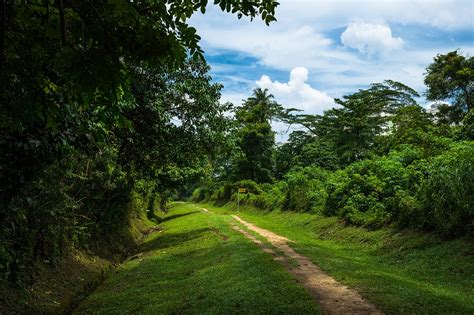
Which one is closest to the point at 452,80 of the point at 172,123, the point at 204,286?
the point at 172,123

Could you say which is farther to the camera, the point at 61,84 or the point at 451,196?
the point at 451,196

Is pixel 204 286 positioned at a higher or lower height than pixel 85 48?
lower

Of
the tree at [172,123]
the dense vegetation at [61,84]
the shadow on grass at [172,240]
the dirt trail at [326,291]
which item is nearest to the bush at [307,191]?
the shadow on grass at [172,240]

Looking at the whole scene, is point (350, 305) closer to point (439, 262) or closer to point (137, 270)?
point (439, 262)

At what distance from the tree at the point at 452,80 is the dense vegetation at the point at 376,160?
0.08 metres

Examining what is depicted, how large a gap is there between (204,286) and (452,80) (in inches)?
1384

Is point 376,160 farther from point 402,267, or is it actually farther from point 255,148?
point 255,148

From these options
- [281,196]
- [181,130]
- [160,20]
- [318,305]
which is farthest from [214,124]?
[281,196]

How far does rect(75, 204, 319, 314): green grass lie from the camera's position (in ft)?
29.3

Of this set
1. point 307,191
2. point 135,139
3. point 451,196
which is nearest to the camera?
point 451,196

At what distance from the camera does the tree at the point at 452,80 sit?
37.5 meters

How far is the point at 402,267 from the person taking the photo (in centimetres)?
1337

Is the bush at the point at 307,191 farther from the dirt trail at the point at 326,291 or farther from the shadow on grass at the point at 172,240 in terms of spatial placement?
the dirt trail at the point at 326,291

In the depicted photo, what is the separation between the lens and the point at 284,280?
10.6m
